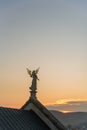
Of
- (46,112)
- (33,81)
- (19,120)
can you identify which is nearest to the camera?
(19,120)

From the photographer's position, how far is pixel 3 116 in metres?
35.6

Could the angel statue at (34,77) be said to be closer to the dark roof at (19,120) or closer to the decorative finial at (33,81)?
the decorative finial at (33,81)

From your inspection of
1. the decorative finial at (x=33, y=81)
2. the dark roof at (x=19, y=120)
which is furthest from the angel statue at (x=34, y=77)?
the dark roof at (x=19, y=120)

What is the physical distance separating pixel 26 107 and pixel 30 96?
114 centimetres

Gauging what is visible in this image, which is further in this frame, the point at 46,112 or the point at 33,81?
the point at 33,81

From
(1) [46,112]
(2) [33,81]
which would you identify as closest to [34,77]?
(2) [33,81]

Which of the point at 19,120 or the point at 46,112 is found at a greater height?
the point at 46,112

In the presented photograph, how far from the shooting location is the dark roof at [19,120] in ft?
114

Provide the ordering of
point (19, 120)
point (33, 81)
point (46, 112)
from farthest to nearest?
point (33, 81) < point (46, 112) < point (19, 120)

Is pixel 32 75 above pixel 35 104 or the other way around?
above

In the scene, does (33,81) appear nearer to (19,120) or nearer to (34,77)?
(34,77)

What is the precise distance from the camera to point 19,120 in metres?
36.9

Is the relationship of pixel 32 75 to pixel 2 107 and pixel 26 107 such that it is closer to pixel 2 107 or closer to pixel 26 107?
pixel 26 107

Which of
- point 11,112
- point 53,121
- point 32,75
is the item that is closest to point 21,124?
point 11,112
